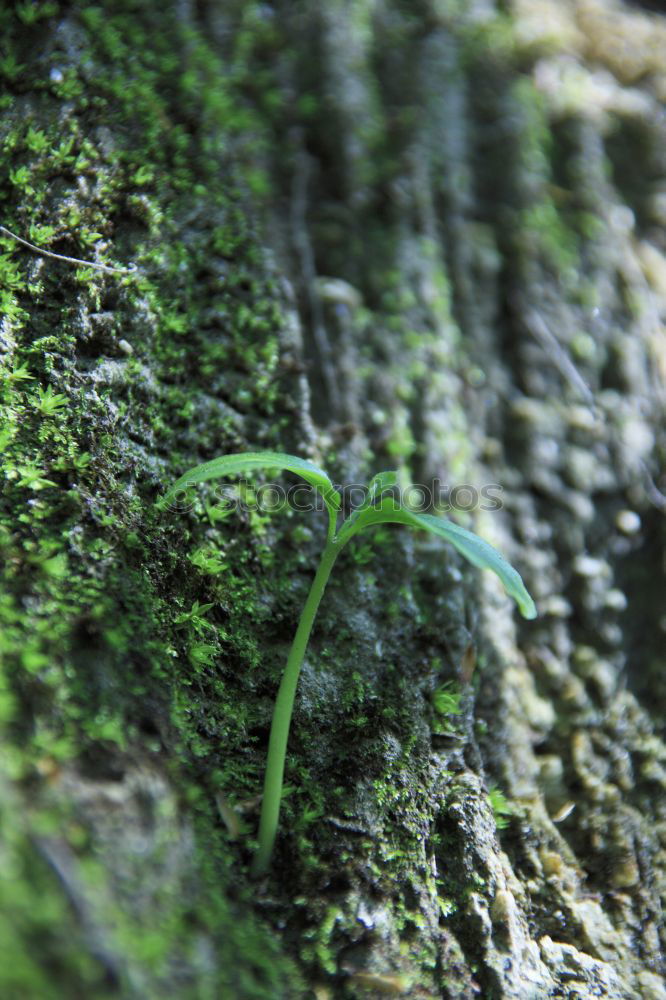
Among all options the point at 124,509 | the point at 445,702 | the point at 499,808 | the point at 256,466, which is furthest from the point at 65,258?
the point at 499,808

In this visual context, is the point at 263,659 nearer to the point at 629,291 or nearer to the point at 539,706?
the point at 539,706

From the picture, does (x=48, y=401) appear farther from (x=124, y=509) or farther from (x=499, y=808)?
(x=499, y=808)

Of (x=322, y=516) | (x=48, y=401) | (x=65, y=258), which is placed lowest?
(x=322, y=516)

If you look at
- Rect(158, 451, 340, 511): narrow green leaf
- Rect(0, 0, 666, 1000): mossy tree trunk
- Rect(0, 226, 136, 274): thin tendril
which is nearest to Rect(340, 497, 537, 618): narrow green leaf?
Rect(158, 451, 340, 511): narrow green leaf

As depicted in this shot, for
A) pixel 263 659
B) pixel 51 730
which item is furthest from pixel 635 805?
pixel 51 730

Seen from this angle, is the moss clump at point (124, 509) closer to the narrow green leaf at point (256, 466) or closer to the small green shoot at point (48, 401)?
the small green shoot at point (48, 401)
